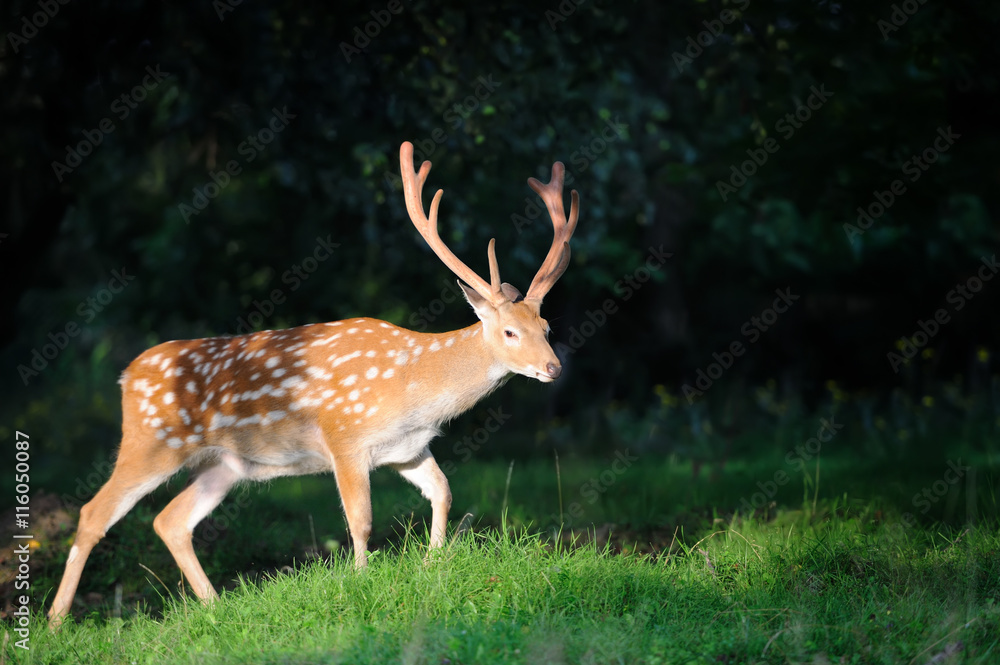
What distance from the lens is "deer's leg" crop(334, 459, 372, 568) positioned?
5.10 metres

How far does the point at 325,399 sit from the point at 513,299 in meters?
1.14

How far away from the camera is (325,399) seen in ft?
17.6

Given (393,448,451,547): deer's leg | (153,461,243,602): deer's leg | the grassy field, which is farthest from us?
(153,461,243,602): deer's leg

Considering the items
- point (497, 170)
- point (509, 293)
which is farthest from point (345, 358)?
point (497, 170)

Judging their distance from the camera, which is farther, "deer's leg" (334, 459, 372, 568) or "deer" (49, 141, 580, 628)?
"deer" (49, 141, 580, 628)

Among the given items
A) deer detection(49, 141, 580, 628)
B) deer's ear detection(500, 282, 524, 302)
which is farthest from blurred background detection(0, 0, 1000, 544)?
deer's ear detection(500, 282, 524, 302)

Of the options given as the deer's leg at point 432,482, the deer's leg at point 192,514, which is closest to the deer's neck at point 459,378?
the deer's leg at point 432,482

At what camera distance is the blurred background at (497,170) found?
20.7 feet

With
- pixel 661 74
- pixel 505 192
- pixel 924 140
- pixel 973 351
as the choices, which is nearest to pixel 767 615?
pixel 924 140

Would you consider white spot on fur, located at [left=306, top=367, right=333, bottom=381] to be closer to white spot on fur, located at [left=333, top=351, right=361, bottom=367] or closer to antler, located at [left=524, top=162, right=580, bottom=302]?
white spot on fur, located at [left=333, top=351, right=361, bottom=367]

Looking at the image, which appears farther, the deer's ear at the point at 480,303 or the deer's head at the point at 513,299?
the deer's ear at the point at 480,303

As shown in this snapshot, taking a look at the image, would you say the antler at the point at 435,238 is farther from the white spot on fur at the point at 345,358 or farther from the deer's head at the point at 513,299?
the white spot on fur at the point at 345,358

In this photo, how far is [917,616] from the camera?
3912mm

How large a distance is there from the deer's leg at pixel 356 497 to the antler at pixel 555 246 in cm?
126
